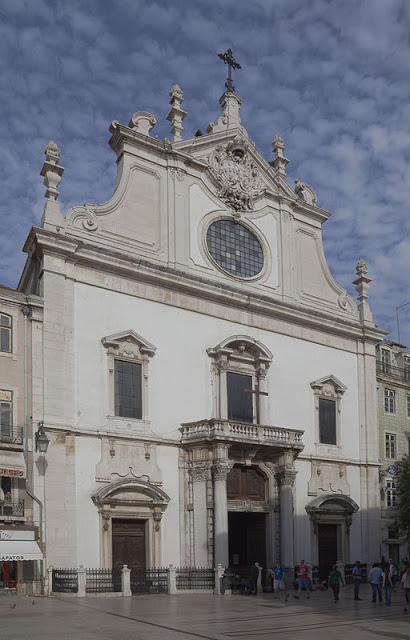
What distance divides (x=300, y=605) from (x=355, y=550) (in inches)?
574

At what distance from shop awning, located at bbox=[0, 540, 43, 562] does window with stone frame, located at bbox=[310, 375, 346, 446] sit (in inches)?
669

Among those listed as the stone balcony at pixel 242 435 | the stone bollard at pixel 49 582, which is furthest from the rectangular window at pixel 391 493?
the stone bollard at pixel 49 582

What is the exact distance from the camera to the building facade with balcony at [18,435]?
28016 millimetres

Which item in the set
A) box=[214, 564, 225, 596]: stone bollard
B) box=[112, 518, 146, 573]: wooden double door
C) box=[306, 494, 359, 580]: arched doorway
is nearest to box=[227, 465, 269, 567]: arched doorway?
box=[306, 494, 359, 580]: arched doorway

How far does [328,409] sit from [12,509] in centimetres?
1860

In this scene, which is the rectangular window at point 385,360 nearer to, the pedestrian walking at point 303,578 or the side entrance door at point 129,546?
the pedestrian walking at point 303,578

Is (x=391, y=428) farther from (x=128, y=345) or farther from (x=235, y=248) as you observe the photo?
(x=128, y=345)

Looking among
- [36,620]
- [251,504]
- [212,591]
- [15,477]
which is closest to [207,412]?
[251,504]

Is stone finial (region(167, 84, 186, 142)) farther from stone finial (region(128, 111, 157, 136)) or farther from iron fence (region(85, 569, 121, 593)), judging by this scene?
iron fence (region(85, 569, 121, 593))

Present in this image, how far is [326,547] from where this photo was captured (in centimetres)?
3978

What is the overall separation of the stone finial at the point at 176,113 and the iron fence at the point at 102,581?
20.2m

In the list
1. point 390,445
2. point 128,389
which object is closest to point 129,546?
point 128,389

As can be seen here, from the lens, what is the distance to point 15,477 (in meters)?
28.9

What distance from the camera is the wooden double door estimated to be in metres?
31.7
